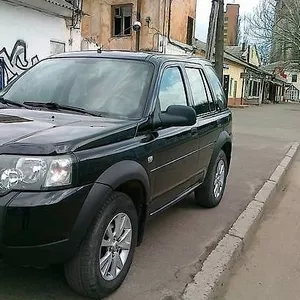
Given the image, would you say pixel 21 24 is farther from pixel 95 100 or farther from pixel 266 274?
pixel 266 274

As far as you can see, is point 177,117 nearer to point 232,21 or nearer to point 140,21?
point 140,21

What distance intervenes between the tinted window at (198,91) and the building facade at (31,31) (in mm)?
6794

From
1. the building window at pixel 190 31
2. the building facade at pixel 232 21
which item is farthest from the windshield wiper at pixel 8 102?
the building facade at pixel 232 21

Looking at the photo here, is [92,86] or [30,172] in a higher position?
[92,86]

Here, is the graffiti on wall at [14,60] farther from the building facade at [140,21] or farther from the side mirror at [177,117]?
the building facade at [140,21]

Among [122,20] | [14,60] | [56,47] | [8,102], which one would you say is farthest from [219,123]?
[122,20]

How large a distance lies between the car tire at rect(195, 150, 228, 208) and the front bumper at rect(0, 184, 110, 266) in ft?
9.95

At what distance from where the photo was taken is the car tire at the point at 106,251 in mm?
3178

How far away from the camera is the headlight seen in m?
2.86

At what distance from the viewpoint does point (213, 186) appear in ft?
19.7

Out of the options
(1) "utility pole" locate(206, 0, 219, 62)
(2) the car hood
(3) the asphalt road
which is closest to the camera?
(2) the car hood

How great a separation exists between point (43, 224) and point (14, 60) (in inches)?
398

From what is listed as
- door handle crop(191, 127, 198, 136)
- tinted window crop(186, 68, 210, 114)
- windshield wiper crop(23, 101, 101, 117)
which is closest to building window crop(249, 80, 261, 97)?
tinted window crop(186, 68, 210, 114)

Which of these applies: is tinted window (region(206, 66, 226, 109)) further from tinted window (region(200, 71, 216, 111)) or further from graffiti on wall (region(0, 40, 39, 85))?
graffiti on wall (region(0, 40, 39, 85))
